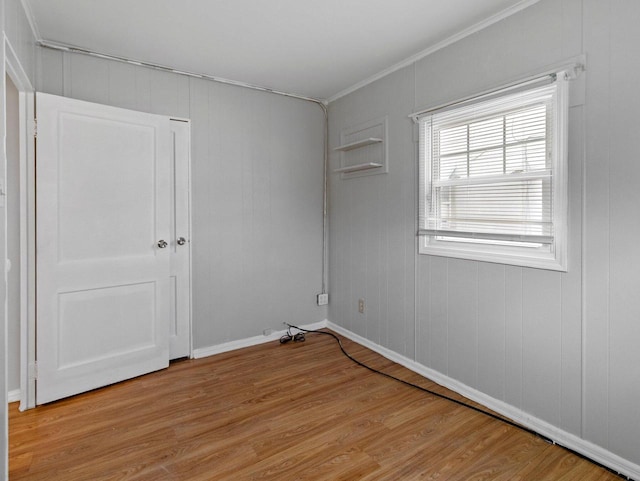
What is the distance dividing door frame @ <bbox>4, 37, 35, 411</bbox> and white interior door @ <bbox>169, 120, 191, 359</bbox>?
3.04ft

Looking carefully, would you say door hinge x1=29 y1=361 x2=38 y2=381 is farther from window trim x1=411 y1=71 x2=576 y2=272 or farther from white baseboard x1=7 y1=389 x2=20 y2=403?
window trim x1=411 y1=71 x2=576 y2=272

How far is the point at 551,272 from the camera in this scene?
2008mm

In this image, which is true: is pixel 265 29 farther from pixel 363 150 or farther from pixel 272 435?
pixel 272 435

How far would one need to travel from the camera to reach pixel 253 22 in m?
2.30

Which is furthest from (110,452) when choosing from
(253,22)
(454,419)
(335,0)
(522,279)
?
(335,0)

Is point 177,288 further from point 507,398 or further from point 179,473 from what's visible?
point 507,398

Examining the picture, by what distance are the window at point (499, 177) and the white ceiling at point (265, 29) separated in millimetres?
527

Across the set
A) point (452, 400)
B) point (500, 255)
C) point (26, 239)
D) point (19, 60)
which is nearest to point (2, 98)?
point (19, 60)

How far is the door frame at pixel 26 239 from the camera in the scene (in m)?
2.30

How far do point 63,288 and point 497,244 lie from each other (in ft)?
9.40

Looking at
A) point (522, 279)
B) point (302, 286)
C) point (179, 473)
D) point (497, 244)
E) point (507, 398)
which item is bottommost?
point (179, 473)

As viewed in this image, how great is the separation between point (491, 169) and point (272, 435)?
2087 mm

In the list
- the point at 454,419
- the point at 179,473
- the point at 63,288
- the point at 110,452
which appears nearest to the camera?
the point at 179,473

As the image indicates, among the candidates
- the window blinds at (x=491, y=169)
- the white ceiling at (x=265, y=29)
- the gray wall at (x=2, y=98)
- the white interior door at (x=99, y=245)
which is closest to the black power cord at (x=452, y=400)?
the window blinds at (x=491, y=169)
